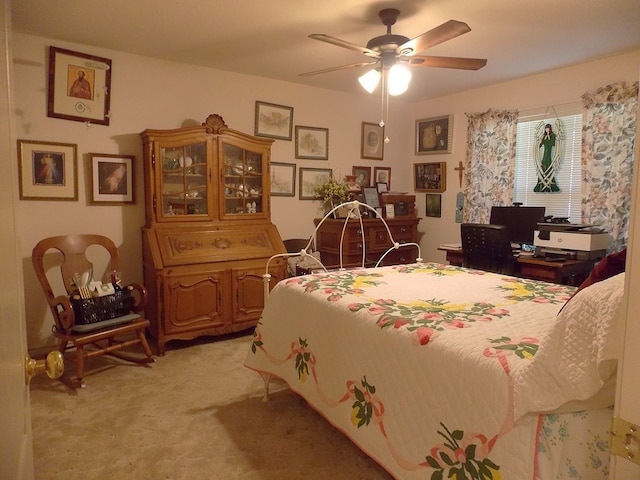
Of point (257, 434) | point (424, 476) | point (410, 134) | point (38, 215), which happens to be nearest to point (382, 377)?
point (424, 476)

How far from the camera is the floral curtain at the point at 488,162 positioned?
4223mm

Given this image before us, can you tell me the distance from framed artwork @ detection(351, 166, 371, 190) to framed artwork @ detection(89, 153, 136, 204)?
2.38m

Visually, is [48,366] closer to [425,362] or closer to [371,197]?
[425,362]

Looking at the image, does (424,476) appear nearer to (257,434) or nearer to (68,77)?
(257,434)

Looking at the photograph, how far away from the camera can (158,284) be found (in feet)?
10.7

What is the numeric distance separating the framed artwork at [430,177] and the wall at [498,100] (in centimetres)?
6

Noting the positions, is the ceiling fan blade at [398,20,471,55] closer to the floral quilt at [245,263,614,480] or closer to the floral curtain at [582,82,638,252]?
the floral quilt at [245,263,614,480]

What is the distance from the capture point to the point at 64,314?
109 inches

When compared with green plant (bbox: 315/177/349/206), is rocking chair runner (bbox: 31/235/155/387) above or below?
below

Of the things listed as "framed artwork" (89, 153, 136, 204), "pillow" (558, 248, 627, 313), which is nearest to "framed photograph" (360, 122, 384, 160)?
"framed artwork" (89, 153, 136, 204)

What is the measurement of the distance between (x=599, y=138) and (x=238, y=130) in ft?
10.2

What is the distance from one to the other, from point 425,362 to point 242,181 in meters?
2.79

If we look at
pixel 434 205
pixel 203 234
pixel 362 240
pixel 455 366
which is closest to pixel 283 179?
pixel 362 240

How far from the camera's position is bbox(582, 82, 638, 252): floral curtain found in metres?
3.36
